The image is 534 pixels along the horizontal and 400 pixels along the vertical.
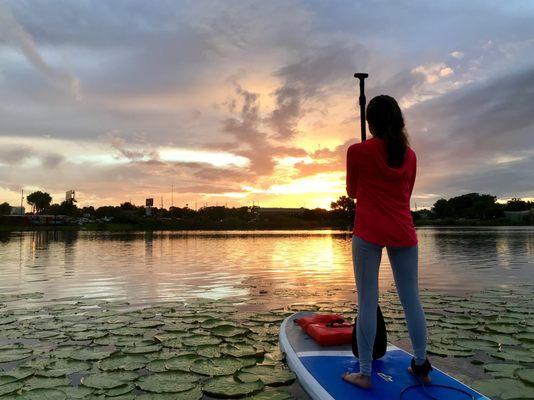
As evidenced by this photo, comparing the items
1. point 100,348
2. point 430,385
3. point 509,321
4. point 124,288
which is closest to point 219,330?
point 100,348

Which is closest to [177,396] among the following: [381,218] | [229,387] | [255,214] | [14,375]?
[229,387]

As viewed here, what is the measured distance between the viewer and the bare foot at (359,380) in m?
3.75

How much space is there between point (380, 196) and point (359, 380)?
171 cm

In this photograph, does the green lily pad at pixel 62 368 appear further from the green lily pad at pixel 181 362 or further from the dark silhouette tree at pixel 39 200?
the dark silhouette tree at pixel 39 200

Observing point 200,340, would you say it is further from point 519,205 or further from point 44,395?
point 519,205

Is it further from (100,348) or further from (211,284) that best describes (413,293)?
(211,284)

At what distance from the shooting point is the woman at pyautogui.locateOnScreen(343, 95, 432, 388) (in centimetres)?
362

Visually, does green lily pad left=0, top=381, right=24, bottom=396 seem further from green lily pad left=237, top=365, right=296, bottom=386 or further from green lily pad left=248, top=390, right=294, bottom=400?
green lily pad left=248, top=390, right=294, bottom=400

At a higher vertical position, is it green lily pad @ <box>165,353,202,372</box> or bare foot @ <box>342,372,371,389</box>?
bare foot @ <box>342,372,371,389</box>

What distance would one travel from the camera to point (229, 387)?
13.8ft

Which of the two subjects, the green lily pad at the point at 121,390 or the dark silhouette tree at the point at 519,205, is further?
the dark silhouette tree at the point at 519,205

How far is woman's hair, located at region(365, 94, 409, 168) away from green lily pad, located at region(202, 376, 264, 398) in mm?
2617

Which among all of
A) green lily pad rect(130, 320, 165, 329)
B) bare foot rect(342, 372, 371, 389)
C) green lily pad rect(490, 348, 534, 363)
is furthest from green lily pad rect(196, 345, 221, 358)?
green lily pad rect(490, 348, 534, 363)

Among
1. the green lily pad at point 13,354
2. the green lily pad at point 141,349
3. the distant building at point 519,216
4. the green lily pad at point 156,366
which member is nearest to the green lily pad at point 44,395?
the green lily pad at point 156,366
